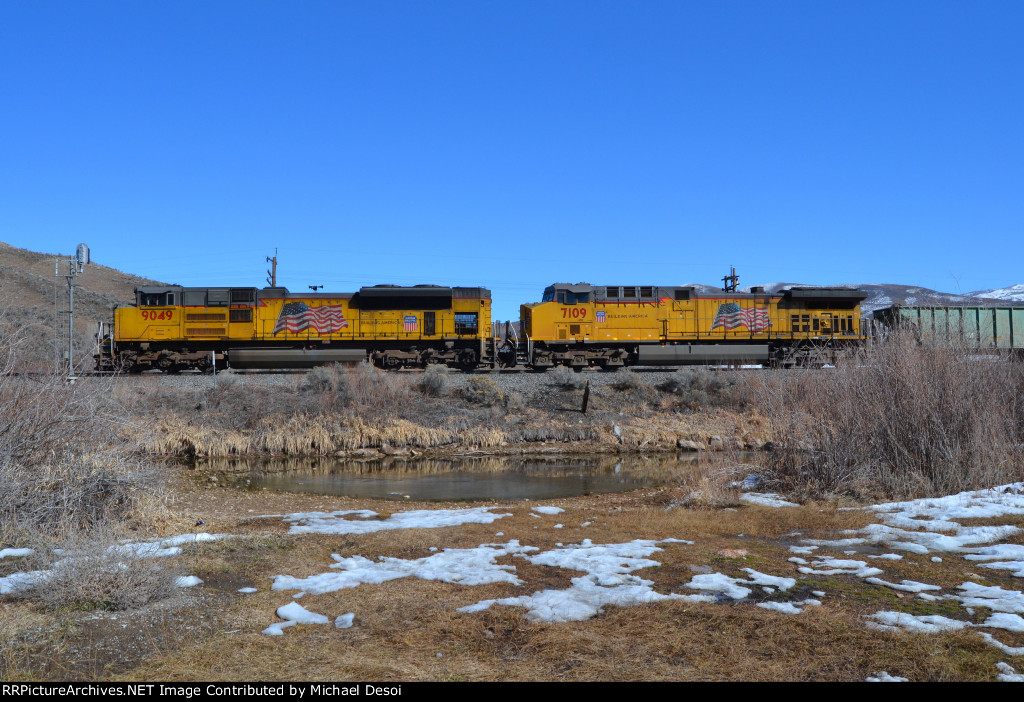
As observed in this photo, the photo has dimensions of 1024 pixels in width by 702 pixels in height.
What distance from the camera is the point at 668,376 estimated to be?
26.5m

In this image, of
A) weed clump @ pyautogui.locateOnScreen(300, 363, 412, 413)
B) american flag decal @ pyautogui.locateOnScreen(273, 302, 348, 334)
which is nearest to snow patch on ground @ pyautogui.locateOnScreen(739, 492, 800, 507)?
weed clump @ pyautogui.locateOnScreen(300, 363, 412, 413)

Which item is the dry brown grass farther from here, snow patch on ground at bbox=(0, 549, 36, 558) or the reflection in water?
the reflection in water

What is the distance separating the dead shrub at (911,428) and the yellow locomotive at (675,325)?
657 inches

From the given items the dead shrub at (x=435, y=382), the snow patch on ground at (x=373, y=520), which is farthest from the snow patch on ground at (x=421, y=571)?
the dead shrub at (x=435, y=382)

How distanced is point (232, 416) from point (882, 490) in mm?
18528

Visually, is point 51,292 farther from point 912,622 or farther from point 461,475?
point 912,622

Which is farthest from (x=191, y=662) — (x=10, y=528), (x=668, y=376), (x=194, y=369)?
(x=194, y=369)

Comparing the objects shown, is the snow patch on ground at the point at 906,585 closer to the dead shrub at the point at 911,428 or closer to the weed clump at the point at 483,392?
the dead shrub at the point at 911,428

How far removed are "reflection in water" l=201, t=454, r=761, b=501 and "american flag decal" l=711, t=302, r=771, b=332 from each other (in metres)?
10.1

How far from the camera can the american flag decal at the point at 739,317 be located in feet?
95.2

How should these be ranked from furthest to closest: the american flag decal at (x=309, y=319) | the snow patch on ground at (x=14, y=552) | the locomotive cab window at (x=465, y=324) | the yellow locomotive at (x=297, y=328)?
the locomotive cab window at (x=465, y=324) → the american flag decal at (x=309, y=319) → the yellow locomotive at (x=297, y=328) → the snow patch on ground at (x=14, y=552)

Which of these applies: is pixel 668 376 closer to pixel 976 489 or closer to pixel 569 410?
pixel 569 410

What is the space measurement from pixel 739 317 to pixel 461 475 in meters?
16.3

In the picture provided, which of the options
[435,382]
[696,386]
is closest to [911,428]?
[696,386]
